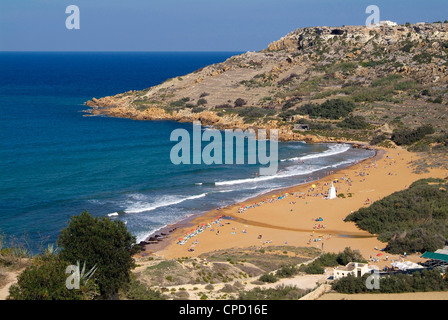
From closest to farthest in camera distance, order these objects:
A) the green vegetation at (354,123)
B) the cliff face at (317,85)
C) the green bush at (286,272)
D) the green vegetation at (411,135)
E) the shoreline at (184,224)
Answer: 1. the green bush at (286,272)
2. the shoreline at (184,224)
3. the green vegetation at (411,135)
4. the green vegetation at (354,123)
5. the cliff face at (317,85)

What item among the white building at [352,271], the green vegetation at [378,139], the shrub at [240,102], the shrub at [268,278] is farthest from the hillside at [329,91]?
the shrub at [268,278]

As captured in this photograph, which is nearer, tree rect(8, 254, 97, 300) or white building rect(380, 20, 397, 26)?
tree rect(8, 254, 97, 300)

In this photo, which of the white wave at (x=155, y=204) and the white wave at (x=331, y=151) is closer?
the white wave at (x=155, y=204)

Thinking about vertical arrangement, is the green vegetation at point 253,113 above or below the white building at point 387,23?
below

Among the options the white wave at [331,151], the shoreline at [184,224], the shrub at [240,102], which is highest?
the shrub at [240,102]

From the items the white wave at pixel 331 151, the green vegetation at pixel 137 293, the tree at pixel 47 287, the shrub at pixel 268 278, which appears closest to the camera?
the tree at pixel 47 287

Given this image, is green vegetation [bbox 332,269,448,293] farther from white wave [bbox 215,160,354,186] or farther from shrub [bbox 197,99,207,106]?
shrub [bbox 197,99,207,106]

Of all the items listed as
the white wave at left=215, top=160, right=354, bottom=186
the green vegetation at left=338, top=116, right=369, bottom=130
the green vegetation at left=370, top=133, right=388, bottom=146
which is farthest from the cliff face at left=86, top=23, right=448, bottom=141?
the white wave at left=215, top=160, right=354, bottom=186

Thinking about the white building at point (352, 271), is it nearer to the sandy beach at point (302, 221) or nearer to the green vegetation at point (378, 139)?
the sandy beach at point (302, 221)

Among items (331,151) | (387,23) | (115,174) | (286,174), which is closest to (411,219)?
(286,174)
